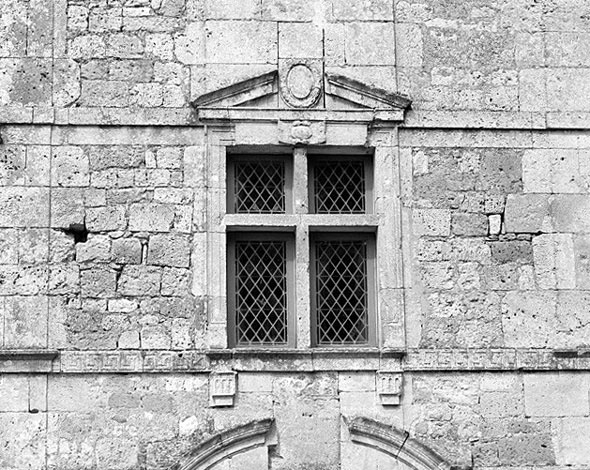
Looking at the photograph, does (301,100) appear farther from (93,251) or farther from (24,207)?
(24,207)

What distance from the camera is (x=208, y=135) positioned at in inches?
387

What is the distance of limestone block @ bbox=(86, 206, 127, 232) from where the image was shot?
9.66m

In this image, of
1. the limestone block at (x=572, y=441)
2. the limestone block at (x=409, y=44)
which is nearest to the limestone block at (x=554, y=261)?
the limestone block at (x=572, y=441)

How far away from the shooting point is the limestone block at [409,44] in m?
10.1

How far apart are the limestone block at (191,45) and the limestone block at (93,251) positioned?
52.4 inches

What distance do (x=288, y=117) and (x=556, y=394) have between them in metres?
2.47

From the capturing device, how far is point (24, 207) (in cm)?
966

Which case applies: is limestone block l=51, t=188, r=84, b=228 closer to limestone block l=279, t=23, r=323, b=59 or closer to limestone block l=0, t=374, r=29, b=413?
limestone block l=0, t=374, r=29, b=413

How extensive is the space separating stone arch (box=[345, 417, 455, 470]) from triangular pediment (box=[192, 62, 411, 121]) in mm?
2009

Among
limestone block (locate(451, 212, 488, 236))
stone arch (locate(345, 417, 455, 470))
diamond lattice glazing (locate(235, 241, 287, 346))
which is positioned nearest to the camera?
stone arch (locate(345, 417, 455, 470))

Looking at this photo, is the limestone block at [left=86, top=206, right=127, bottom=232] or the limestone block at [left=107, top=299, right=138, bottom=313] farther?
the limestone block at [left=86, top=206, right=127, bottom=232]

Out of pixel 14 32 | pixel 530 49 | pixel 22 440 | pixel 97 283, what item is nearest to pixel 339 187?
pixel 530 49

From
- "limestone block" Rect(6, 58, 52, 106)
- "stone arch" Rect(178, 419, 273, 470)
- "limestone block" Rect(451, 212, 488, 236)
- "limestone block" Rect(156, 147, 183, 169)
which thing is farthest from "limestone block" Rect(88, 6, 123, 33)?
"stone arch" Rect(178, 419, 273, 470)

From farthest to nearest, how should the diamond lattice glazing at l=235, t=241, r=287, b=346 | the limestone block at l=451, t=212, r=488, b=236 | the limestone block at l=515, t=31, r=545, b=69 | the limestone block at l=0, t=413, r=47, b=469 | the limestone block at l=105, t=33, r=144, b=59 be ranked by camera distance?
the limestone block at l=515, t=31, r=545, b=69, the limestone block at l=105, t=33, r=144, b=59, the limestone block at l=451, t=212, r=488, b=236, the diamond lattice glazing at l=235, t=241, r=287, b=346, the limestone block at l=0, t=413, r=47, b=469
